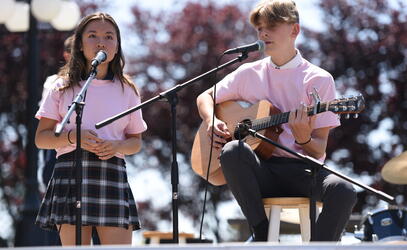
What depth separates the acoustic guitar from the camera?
552 centimetres

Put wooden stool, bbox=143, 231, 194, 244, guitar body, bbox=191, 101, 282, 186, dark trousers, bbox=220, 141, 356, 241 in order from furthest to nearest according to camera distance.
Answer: wooden stool, bbox=143, 231, 194, 244 → guitar body, bbox=191, 101, 282, 186 → dark trousers, bbox=220, 141, 356, 241

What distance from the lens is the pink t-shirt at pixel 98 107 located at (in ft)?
18.7

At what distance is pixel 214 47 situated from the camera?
14227mm

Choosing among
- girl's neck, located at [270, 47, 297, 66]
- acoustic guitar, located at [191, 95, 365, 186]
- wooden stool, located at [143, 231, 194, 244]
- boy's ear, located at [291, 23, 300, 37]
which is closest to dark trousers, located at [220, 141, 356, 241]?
acoustic guitar, located at [191, 95, 365, 186]

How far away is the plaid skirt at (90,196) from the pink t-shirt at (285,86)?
3.09ft

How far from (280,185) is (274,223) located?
10.1 inches

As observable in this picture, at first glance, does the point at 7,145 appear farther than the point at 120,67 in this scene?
Yes

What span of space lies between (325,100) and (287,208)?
0.64 metres

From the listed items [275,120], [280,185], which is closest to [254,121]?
[275,120]

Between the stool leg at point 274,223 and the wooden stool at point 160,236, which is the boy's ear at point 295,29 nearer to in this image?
the stool leg at point 274,223

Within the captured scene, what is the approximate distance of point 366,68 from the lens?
14.0 meters

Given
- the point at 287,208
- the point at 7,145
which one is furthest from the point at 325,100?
the point at 7,145

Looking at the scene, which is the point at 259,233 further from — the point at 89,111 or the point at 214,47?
the point at 214,47

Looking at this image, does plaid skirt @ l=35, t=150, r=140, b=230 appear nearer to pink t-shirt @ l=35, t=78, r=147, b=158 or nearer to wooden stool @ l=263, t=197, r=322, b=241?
pink t-shirt @ l=35, t=78, r=147, b=158
